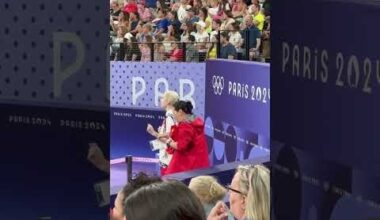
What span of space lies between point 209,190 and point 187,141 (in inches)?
139

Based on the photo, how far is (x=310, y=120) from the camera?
7.99 feet

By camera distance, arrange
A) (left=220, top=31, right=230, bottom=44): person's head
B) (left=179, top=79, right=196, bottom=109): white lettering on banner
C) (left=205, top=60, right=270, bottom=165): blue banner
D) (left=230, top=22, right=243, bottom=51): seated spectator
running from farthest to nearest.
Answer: (left=220, top=31, right=230, bottom=44): person's head, (left=230, top=22, right=243, bottom=51): seated spectator, (left=179, top=79, right=196, bottom=109): white lettering on banner, (left=205, top=60, right=270, bottom=165): blue banner

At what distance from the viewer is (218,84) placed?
9.87 meters

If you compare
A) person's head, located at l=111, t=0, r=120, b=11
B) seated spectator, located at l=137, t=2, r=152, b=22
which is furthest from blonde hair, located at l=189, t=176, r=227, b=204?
person's head, located at l=111, t=0, r=120, b=11

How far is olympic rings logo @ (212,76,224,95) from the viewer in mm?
9750

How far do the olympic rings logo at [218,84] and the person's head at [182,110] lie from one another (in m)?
0.36

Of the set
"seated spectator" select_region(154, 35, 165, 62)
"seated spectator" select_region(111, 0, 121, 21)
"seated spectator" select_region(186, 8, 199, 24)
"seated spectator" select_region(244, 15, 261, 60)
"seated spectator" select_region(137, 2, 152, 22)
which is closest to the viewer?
"seated spectator" select_region(244, 15, 261, 60)

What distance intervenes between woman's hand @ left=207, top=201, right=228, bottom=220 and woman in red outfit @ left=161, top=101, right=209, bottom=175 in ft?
12.0

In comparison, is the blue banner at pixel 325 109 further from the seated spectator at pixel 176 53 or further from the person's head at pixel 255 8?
the person's head at pixel 255 8

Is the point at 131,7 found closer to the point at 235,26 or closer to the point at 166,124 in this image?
the point at 235,26

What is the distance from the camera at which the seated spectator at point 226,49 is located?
13617 millimetres

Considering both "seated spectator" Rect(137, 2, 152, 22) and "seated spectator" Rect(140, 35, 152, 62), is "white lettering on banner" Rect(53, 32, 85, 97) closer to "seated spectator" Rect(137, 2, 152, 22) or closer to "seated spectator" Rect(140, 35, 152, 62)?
"seated spectator" Rect(140, 35, 152, 62)

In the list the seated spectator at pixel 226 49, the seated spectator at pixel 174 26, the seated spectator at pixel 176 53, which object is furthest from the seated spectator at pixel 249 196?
the seated spectator at pixel 174 26

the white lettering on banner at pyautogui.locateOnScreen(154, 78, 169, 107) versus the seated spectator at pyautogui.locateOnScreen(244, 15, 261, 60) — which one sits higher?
the seated spectator at pyautogui.locateOnScreen(244, 15, 261, 60)
